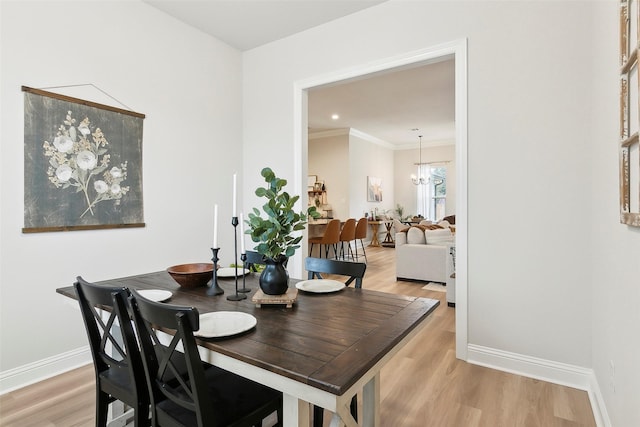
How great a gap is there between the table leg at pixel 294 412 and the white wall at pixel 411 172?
925 centimetres

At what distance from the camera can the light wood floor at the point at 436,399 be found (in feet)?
Result: 6.15

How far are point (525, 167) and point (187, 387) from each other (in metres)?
2.38

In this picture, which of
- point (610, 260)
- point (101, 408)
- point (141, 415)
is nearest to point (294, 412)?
point (141, 415)

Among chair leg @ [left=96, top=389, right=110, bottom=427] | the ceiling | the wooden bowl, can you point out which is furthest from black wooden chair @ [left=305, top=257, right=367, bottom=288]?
the ceiling

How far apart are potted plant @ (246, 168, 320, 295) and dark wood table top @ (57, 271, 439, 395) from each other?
0.12m

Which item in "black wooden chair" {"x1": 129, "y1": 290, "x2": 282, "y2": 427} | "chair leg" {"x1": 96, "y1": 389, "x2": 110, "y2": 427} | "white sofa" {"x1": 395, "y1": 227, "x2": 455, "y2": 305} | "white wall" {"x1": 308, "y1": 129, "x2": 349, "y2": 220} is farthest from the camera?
"white wall" {"x1": 308, "y1": 129, "x2": 349, "y2": 220}

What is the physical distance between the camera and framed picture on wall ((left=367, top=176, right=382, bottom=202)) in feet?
29.8

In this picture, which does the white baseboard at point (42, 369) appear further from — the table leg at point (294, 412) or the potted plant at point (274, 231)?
the table leg at point (294, 412)

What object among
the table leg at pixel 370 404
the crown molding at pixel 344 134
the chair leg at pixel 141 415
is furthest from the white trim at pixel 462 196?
the crown molding at pixel 344 134

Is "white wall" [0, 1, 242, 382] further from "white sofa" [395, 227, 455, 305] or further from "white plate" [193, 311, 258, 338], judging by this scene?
"white sofa" [395, 227, 455, 305]

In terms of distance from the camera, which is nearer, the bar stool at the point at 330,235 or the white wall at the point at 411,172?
the bar stool at the point at 330,235

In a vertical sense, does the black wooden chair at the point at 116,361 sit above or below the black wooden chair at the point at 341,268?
below

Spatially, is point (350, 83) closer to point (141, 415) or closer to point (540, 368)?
point (540, 368)

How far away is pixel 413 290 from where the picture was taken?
4629mm
